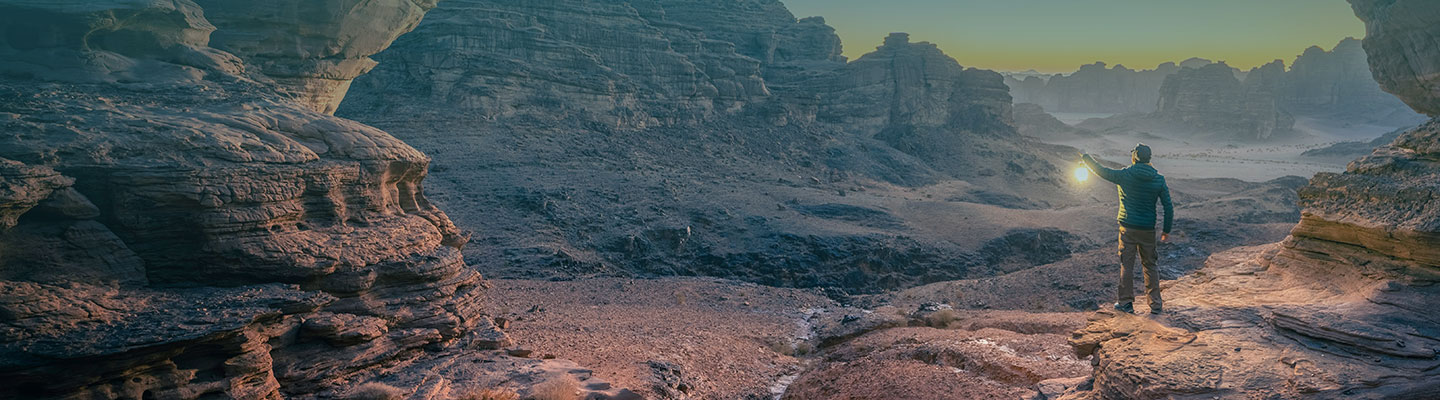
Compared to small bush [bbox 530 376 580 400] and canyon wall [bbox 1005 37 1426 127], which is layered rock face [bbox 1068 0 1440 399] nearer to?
small bush [bbox 530 376 580 400]

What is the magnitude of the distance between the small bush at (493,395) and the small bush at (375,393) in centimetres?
63

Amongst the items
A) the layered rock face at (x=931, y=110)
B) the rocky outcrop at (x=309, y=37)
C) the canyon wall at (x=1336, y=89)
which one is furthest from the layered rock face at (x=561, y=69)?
the canyon wall at (x=1336, y=89)

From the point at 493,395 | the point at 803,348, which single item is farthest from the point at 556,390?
the point at 803,348

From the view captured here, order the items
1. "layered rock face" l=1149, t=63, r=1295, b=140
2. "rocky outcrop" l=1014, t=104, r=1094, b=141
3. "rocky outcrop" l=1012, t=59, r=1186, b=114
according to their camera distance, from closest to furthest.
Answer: "layered rock face" l=1149, t=63, r=1295, b=140
"rocky outcrop" l=1014, t=104, r=1094, b=141
"rocky outcrop" l=1012, t=59, r=1186, b=114

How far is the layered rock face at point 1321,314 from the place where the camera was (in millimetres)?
5422

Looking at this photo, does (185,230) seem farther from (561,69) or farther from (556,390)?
(561,69)

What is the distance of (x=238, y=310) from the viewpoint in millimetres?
7660

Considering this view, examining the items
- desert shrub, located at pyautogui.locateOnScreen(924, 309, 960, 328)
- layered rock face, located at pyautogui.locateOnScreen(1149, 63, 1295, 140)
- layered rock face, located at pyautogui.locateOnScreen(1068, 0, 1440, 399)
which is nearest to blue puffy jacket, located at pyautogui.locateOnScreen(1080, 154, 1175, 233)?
layered rock face, located at pyautogui.locateOnScreen(1068, 0, 1440, 399)

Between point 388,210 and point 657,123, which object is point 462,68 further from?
point 388,210

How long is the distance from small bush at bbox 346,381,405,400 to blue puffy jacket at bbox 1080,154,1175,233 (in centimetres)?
773

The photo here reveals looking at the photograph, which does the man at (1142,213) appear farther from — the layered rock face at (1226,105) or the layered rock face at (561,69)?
the layered rock face at (1226,105)

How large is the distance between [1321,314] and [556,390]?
734 cm

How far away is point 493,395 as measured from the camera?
836cm

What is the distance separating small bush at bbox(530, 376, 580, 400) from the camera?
27.7 feet
